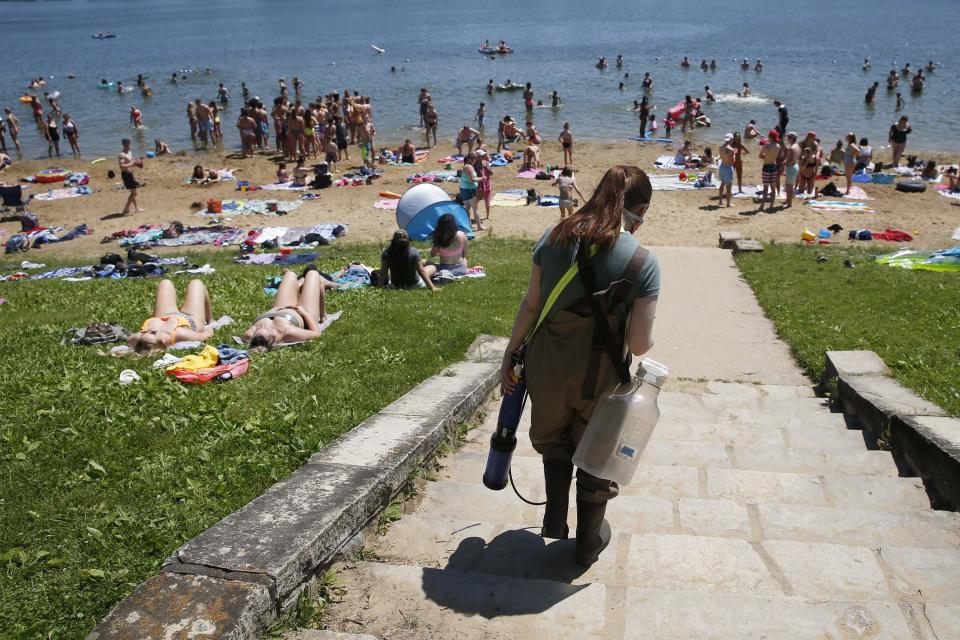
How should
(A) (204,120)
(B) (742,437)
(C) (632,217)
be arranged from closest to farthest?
(C) (632,217), (B) (742,437), (A) (204,120)

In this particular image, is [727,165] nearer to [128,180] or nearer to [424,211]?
[424,211]

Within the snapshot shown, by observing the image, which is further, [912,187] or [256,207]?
[912,187]

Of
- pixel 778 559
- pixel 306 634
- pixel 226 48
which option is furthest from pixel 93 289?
pixel 226 48

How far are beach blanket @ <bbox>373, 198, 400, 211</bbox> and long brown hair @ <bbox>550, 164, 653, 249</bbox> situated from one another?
57.0 ft

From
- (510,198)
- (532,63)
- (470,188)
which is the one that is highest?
(532,63)

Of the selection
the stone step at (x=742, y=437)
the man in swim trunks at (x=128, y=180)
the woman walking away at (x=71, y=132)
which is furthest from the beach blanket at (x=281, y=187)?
the stone step at (x=742, y=437)

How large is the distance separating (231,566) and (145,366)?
12.6ft

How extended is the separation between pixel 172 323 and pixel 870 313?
7.07 m

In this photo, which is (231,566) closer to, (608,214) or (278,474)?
(278,474)

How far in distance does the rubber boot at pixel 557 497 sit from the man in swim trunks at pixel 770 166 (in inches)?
656

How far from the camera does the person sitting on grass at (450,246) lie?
11164 millimetres

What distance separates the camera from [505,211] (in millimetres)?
19828

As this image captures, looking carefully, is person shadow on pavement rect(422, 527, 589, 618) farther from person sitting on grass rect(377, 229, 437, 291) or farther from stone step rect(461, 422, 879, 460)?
person sitting on grass rect(377, 229, 437, 291)

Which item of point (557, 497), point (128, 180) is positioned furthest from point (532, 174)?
point (557, 497)
